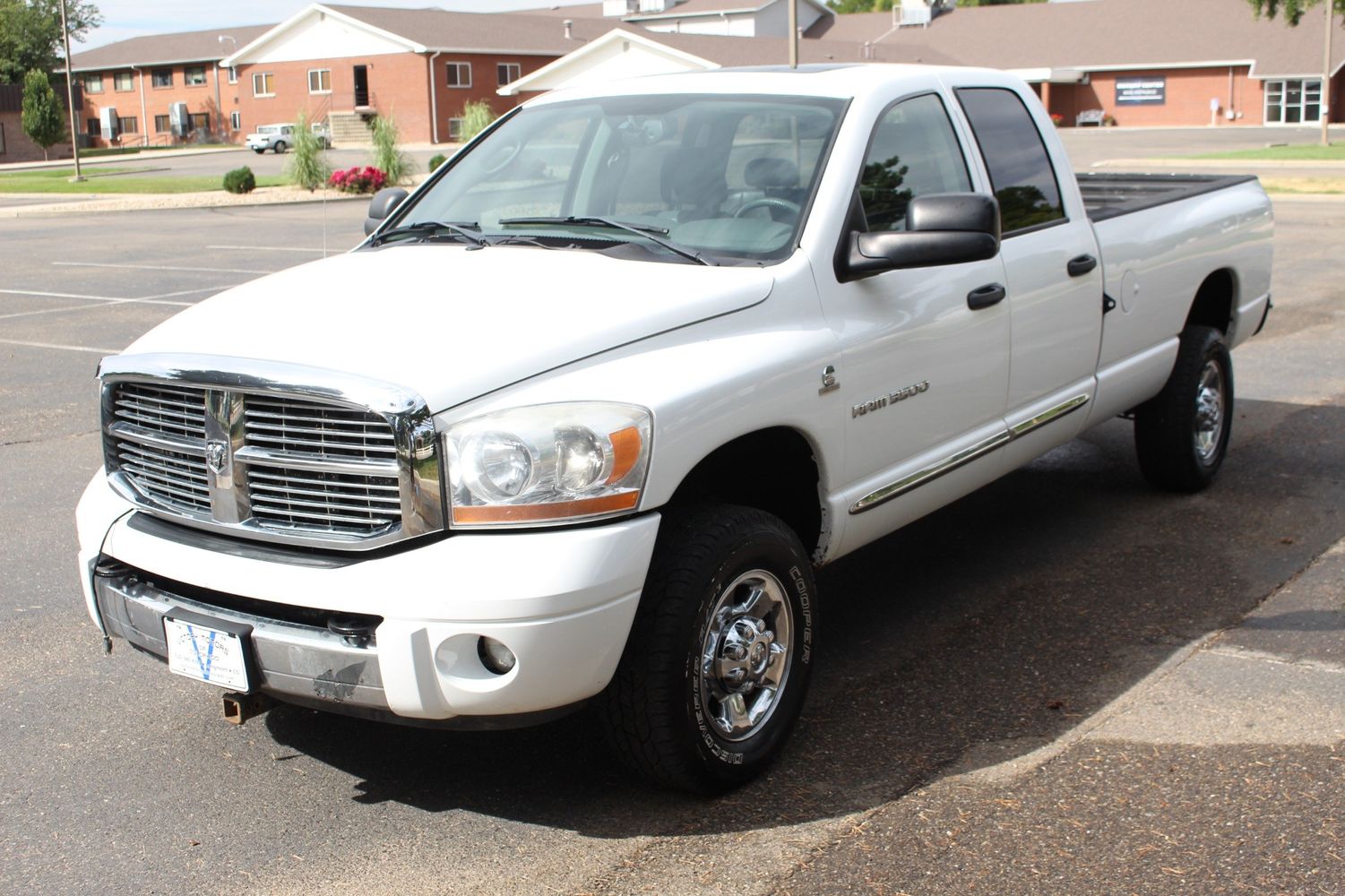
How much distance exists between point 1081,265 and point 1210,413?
1.87 metres

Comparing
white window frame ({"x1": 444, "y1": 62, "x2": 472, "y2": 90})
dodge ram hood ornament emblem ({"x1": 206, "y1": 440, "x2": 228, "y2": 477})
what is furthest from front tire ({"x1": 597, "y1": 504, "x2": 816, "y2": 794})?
white window frame ({"x1": 444, "y1": 62, "x2": 472, "y2": 90})

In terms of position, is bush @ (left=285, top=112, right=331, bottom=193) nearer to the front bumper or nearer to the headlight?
the front bumper

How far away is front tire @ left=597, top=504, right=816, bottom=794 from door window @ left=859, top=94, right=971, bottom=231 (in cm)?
131

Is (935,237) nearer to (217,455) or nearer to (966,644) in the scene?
(966,644)

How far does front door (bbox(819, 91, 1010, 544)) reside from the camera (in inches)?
175

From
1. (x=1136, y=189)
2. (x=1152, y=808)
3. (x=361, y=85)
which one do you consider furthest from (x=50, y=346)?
(x=361, y=85)

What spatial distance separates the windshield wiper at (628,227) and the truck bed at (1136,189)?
91.2 inches

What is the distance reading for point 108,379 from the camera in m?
4.05

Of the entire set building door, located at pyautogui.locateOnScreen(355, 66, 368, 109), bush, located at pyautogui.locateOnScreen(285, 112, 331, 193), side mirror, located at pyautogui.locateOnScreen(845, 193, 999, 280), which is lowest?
side mirror, located at pyautogui.locateOnScreen(845, 193, 999, 280)

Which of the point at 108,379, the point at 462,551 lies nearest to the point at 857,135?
the point at 462,551

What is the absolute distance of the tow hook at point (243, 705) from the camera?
3760 millimetres

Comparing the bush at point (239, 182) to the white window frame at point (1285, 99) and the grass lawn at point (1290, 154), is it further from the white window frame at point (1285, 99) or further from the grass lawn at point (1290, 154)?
the white window frame at point (1285, 99)

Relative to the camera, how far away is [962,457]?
5008mm

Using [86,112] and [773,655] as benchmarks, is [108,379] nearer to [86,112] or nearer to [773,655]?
[773,655]
